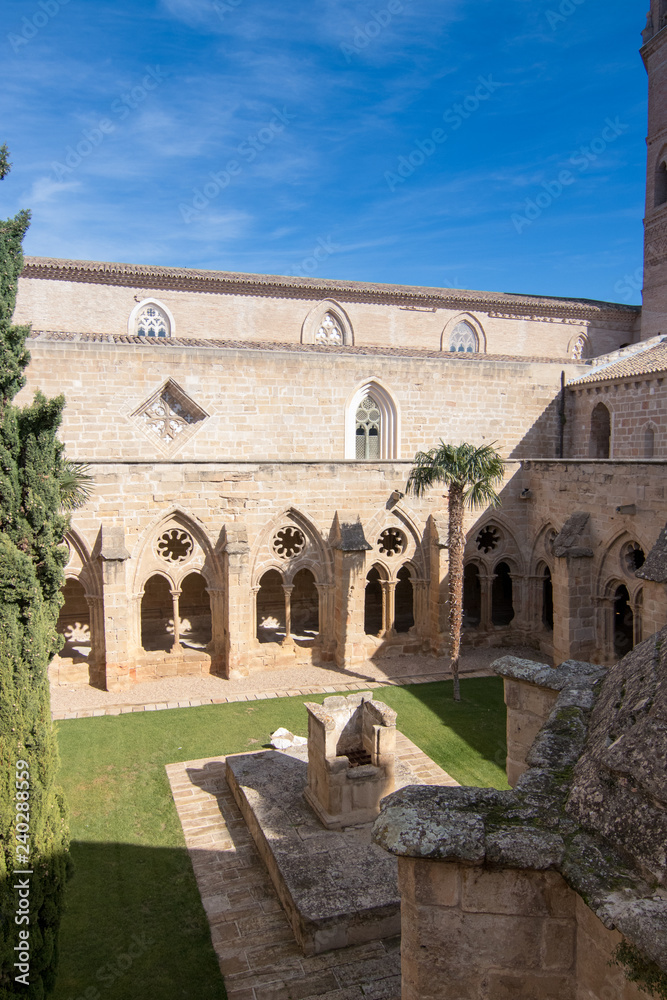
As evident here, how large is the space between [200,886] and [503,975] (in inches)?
236

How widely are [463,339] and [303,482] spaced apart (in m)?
14.0

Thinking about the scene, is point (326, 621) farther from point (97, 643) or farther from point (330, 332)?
point (330, 332)

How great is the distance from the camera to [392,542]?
1736 cm

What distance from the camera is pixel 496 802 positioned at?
3.12 metres

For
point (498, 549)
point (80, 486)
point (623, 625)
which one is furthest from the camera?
point (623, 625)

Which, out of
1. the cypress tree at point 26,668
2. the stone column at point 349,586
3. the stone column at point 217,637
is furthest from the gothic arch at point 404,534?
the cypress tree at point 26,668

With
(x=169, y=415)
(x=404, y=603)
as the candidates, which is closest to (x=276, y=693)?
(x=169, y=415)

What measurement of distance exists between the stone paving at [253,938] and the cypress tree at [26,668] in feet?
6.06

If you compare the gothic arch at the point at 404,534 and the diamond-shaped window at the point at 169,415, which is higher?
the diamond-shaped window at the point at 169,415

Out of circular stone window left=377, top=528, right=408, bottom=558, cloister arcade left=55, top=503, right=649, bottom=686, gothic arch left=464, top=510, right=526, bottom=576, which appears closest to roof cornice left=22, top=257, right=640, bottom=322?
cloister arcade left=55, top=503, right=649, bottom=686

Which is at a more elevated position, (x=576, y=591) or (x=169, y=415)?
(x=169, y=415)

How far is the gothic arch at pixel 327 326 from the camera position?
24375mm

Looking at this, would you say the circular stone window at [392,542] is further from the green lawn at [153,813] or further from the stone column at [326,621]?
the green lawn at [153,813]

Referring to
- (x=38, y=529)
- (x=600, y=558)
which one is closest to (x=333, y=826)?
(x=38, y=529)
